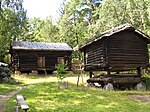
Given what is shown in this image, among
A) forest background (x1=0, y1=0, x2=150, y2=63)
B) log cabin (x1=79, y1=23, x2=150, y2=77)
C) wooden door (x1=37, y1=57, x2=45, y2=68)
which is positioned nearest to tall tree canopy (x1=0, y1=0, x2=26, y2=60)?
forest background (x1=0, y1=0, x2=150, y2=63)

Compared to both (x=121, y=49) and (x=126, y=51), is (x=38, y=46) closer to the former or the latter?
(x=121, y=49)

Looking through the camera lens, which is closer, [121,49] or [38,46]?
[121,49]

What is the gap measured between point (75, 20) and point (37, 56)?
16.8 m

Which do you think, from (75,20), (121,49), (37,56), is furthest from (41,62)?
(121,49)

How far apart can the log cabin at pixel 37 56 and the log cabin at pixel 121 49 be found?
49.8 feet

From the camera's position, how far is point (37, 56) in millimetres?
39094

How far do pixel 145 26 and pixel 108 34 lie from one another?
11.5 m

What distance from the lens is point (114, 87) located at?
79.5 feet

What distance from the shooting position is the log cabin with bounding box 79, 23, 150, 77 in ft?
74.9

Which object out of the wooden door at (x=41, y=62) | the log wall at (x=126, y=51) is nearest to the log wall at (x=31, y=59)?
the wooden door at (x=41, y=62)

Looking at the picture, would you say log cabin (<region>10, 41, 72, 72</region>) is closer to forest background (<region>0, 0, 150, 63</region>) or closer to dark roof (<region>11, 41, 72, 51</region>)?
dark roof (<region>11, 41, 72, 51</region>)

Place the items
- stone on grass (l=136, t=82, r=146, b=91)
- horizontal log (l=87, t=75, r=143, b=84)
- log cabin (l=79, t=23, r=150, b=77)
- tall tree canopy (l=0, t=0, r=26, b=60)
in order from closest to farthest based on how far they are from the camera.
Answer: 1. horizontal log (l=87, t=75, r=143, b=84)
2. log cabin (l=79, t=23, r=150, b=77)
3. stone on grass (l=136, t=82, r=146, b=91)
4. tall tree canopy (l=0, t=0, r=26, b=60)

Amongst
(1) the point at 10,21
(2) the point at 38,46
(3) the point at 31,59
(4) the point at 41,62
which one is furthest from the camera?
(1) the point at 10,21

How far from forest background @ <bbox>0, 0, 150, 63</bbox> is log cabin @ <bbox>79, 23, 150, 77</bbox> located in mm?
5679
